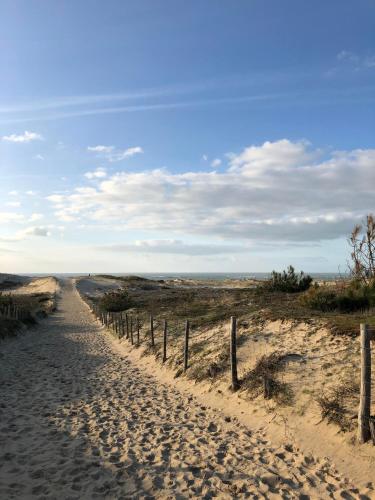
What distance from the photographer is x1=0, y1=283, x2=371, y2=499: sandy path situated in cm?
588

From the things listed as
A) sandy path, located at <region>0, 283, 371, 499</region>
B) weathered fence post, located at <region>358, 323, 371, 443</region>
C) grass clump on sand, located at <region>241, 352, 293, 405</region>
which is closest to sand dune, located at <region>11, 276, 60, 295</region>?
sandy path, located at <region>0, 283, 371, 499</region>

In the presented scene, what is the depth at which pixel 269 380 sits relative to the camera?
9.46m

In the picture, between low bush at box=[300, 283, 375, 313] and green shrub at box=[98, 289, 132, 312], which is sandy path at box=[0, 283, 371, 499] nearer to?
low bush at box=[300, 283, 375, 313]

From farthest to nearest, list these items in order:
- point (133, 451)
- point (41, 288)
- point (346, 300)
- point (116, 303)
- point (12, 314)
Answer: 1. point (41, 288)
2. point (116, 303)
3. point (12, 314)
4. point (346, 300)
5. point (133, 451)

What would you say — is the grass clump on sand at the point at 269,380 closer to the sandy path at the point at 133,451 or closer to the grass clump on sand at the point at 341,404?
the grass clump on sand at the point at 341,404

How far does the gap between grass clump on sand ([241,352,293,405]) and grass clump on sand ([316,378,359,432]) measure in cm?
97

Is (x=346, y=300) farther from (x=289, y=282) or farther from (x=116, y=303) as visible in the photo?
(x=116, y=303)

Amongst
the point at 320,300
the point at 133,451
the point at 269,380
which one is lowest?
the point at 133,451

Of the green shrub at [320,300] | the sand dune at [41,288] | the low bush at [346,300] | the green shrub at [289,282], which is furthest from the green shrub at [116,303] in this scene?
the sand dune at [41,288]

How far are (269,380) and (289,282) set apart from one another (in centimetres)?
2068

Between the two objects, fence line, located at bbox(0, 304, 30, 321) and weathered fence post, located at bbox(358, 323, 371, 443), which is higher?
weathered fence post, located at bbox(358, 323, 371, 443)

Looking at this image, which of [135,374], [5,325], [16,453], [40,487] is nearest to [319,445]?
[40,487]

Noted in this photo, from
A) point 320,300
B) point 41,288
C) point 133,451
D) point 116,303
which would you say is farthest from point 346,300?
point 41,288

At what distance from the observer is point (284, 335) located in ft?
40.4
